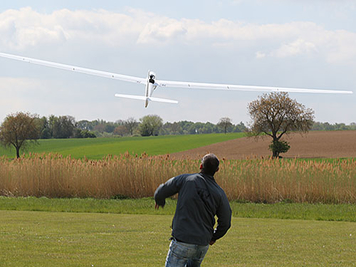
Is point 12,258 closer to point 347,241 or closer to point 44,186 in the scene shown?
point 347,241

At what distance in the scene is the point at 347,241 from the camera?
10547 millimetres

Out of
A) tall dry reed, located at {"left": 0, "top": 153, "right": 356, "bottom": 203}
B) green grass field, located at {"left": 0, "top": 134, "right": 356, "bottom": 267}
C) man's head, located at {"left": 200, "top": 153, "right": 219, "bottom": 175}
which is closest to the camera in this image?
man's head, located at {"left": 200, "top": 153, "right": 219, "bottom": 175}

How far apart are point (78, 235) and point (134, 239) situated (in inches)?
51.4

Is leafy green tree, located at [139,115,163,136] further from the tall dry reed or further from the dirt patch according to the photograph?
the tall dry reed

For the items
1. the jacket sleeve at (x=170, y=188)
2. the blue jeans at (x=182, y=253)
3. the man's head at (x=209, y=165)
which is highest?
the man's head at (x=209, y=165)

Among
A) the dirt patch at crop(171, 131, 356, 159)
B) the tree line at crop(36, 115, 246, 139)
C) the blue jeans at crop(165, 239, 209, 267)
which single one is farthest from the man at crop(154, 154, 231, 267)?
the tree line at crop(36, 115, 246, 139)

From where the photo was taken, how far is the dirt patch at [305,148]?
58.1 metres

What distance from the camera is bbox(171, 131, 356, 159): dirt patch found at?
191 ft

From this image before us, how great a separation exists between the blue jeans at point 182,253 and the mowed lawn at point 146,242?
10.6 ft

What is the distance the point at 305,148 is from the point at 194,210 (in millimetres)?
61383

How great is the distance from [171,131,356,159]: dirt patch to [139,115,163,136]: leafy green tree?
36.9 m

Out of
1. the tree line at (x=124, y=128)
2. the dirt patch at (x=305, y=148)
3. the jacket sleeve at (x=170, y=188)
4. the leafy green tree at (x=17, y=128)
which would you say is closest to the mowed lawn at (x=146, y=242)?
the jacket sleeve at (x=170, y=188)

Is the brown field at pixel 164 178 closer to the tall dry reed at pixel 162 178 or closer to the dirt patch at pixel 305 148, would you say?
the tall dry reed at pixel 162 178

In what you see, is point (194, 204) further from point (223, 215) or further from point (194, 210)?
point (223, 215)
